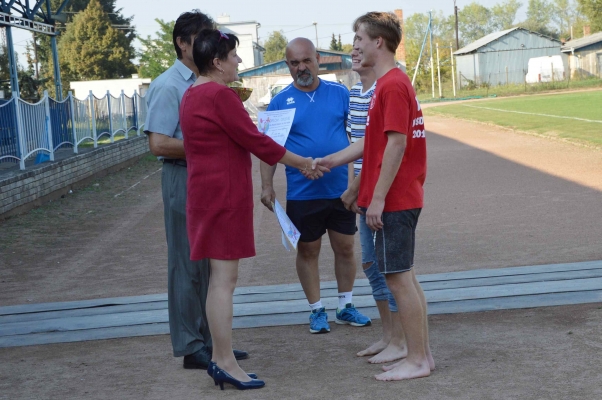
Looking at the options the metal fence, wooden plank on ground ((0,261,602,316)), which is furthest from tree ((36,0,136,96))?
wooden plank on ground ((0,261,602,316))

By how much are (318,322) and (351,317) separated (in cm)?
25

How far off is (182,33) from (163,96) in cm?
37

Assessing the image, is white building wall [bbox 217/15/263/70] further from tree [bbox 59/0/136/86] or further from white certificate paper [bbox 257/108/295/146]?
white certificate paper [bbox 257/108/295/146]

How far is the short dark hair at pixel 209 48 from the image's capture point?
13.8 feet

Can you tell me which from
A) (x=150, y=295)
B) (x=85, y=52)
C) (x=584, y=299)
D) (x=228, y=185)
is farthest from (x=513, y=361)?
(x=85, y=52)

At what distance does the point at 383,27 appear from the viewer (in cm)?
430

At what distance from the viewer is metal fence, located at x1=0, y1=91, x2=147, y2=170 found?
42.8ft

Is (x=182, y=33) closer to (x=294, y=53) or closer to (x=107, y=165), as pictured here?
(x=294, y=53)

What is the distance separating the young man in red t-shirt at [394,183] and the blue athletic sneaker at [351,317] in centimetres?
111

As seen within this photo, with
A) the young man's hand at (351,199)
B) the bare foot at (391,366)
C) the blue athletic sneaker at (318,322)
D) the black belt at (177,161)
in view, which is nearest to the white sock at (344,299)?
the blue athletic sneaker at (318,322)

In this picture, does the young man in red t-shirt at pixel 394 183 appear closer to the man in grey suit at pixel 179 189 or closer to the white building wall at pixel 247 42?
the man in grey suit at pixel 179 189

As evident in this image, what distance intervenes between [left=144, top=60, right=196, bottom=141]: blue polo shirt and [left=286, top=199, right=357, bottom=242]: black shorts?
3.73 ft

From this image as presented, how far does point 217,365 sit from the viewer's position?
4.37 metres

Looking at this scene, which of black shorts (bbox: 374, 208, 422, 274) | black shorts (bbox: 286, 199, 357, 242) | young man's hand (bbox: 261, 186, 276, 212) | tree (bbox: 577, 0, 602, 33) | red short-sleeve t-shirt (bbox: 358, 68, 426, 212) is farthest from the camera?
tree (bbox: 577, 0, 602, 33)
